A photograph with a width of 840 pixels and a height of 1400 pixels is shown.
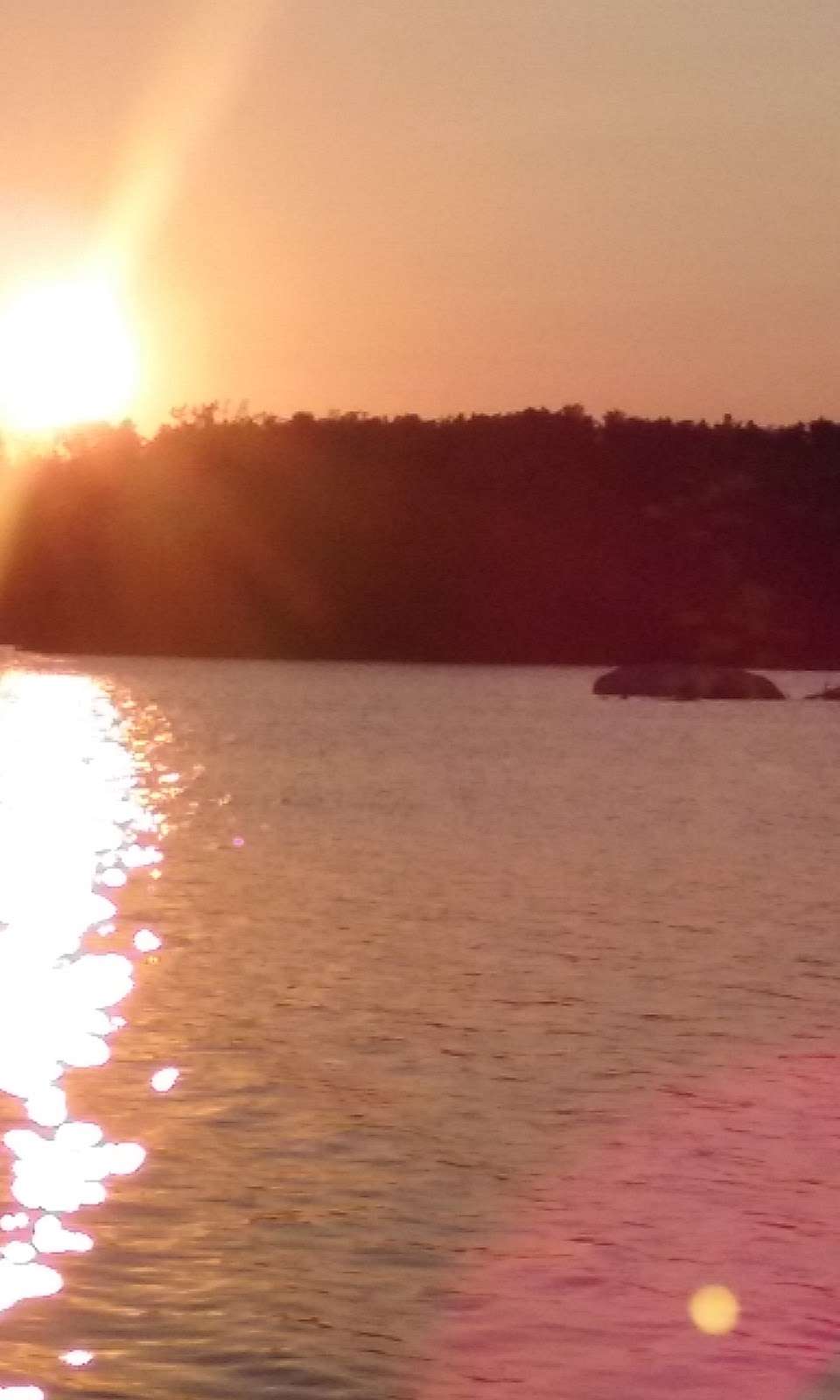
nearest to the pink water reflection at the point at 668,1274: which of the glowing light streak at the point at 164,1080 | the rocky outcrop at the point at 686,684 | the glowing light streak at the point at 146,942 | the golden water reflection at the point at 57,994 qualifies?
the golden water reflection at the point at 57,994

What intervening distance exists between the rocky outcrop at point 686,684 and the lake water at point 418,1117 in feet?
273

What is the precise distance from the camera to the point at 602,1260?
1338 cm

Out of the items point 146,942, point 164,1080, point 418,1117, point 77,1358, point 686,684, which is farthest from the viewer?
point 686,684

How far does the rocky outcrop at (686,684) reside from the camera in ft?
404

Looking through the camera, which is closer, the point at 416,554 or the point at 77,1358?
the point at 77,1358

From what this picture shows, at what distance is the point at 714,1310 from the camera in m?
12.6

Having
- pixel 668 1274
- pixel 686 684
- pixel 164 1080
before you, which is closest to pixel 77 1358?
pixel 668 1274

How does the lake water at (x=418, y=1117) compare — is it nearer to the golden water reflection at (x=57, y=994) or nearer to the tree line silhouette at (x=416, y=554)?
the golden water reflection at (x=57, y=994)

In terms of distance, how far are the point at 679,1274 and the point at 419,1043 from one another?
6439mm

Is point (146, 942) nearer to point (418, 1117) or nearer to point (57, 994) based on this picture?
point (57, 994)

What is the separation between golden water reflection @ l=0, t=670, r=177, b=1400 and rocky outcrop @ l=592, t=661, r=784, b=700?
68.9m

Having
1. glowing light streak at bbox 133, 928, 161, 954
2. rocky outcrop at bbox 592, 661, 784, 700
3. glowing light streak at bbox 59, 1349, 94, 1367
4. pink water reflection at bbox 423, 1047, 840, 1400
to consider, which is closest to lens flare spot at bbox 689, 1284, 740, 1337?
pink water reflection at bbox 423, 1047, 840, 1400

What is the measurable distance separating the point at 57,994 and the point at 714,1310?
1030 centimetres

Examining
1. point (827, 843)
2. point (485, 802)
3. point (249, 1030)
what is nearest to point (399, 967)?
point (249, 1030)
